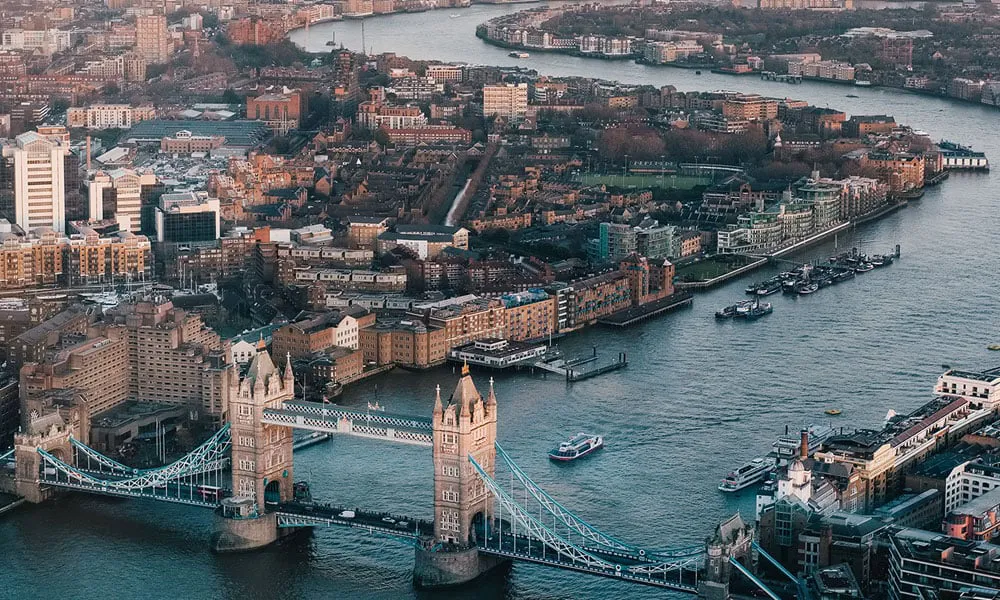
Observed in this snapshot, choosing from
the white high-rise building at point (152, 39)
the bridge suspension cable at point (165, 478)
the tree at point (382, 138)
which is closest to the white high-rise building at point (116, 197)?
the tree at point (382, 138)

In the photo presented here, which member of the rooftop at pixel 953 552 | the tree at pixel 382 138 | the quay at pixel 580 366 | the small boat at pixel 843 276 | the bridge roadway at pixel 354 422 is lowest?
the quay at pixel 580 366

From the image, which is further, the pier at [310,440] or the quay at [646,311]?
the quay at [646,311]

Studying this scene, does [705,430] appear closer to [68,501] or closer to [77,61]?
[68,501]

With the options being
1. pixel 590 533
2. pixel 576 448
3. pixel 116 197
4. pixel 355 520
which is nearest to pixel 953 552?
pixel 590 533

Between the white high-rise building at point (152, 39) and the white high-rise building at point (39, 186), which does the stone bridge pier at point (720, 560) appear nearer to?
the white high-rise building at point (39, 186)

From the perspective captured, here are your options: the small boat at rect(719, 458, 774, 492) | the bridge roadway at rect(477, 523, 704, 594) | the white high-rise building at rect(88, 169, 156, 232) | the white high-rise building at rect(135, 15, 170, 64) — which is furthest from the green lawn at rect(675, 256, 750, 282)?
the white high-rise building at rect(135, 15, 170, 64)
